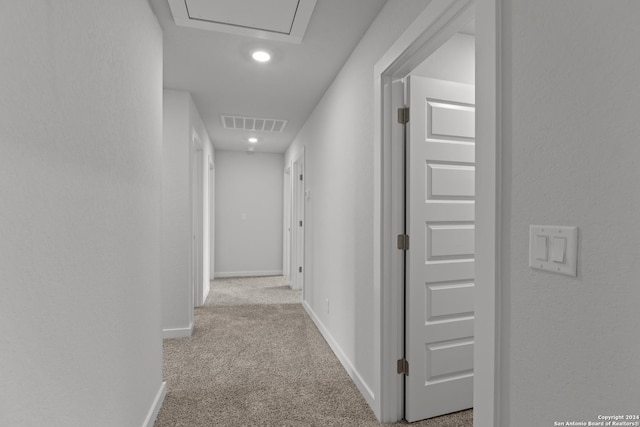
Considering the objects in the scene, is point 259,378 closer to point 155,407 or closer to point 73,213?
point 155,407

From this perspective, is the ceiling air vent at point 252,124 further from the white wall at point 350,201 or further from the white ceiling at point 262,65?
the white wall at point 350,201

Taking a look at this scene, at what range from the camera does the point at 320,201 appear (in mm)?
3326

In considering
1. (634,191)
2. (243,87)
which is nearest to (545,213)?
(634,191)

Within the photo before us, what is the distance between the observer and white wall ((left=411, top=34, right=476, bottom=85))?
1.91 metres

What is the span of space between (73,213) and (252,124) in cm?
Result: 350

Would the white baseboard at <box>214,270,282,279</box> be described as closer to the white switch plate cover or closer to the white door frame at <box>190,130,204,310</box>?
the white door frame at <box>190,130,204,310</box>

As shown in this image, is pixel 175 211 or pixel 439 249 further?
pixel 175 211

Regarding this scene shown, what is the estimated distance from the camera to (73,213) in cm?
101

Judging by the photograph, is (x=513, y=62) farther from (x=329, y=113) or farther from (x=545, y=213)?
(x=329, y=113)

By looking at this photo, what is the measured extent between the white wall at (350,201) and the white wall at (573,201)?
823 mm

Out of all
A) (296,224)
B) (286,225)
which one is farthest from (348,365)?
(286,225)

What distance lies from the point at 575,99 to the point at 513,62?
0.24m

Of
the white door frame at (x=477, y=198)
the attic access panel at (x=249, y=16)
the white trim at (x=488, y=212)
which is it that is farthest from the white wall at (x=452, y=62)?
the white trim at (x=488, y=212)

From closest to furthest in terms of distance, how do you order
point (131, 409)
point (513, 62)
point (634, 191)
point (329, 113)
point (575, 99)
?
point (634, 191), point (575, 99), point (513, 62), point (131, 409), point (329, 113)
